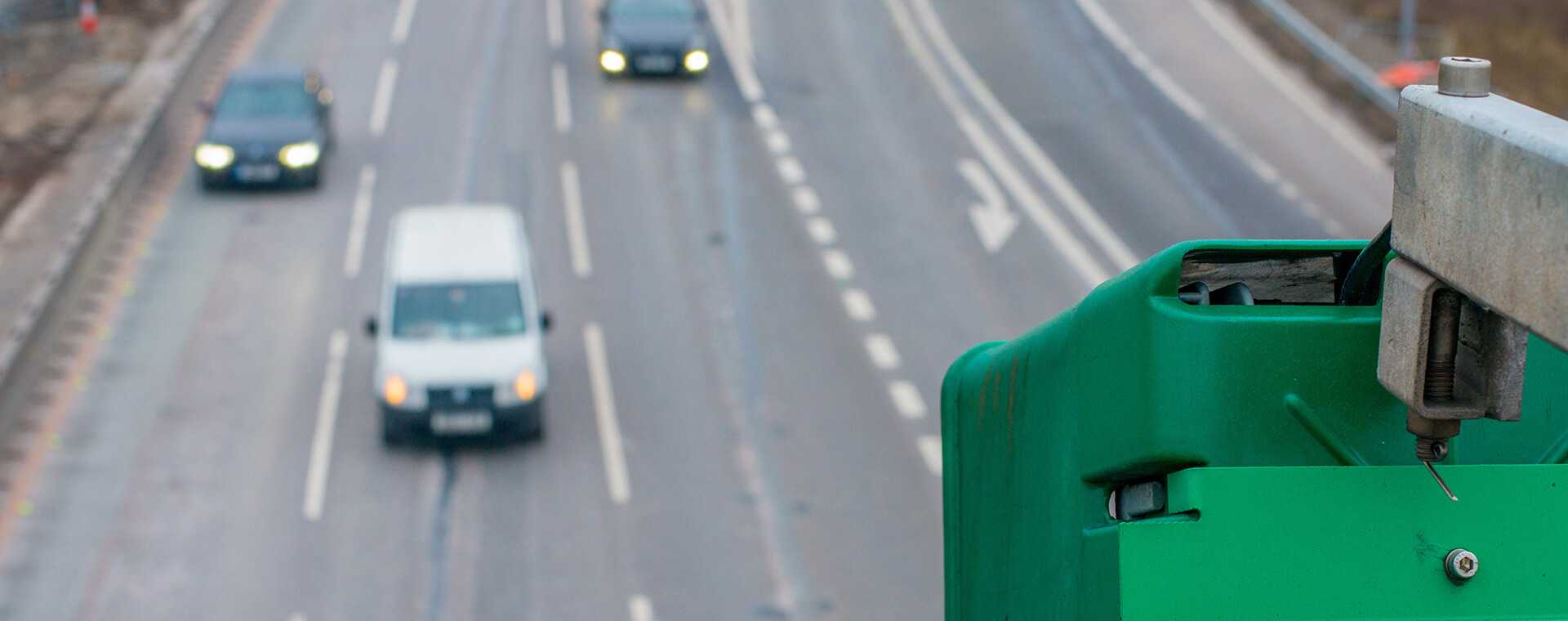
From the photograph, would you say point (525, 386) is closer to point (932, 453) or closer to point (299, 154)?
point (932, 453)

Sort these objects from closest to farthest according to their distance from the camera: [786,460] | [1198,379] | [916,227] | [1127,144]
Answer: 1. [1198,379]
2. [786,460]
3. [916,227]
4. [1127,144]

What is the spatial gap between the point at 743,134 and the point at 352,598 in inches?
577

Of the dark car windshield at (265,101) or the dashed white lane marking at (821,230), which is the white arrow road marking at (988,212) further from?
the dark car windshield at (265,101)

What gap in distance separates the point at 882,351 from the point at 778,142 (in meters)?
8.38

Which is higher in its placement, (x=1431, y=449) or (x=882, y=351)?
(x=1431, y=449)

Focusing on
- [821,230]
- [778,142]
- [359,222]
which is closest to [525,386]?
[821,230]

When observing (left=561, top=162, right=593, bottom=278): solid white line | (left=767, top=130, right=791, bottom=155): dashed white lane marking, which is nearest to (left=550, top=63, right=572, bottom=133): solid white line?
(left=561, top=162, right=593, bottom=278): solid white line

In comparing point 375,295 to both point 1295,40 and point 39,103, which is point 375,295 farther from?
point 1295,40

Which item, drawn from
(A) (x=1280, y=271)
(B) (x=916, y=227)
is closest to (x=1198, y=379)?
(A) (x=1280, y=271)

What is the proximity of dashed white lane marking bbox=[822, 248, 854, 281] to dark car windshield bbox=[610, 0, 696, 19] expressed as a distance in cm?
893

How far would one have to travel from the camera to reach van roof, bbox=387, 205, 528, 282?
63.0 feet

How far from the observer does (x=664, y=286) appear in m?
23.2

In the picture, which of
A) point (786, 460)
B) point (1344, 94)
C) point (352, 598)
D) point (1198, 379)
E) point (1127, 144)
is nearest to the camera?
point (1198, 379)

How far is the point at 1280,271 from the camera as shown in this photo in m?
4.59
